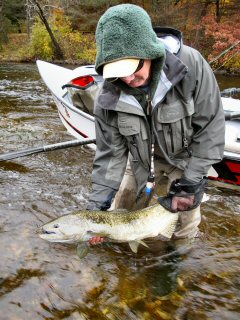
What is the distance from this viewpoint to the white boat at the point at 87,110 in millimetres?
5074

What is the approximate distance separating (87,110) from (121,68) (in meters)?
4.32

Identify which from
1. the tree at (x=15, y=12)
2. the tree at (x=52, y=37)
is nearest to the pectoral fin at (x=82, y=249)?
the tree at (x=52, y=37)

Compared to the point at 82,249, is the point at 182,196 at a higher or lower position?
higher

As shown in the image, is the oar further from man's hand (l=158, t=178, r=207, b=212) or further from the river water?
man's hand (l=158, t=178, r=207, b=212)

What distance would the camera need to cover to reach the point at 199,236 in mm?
4457

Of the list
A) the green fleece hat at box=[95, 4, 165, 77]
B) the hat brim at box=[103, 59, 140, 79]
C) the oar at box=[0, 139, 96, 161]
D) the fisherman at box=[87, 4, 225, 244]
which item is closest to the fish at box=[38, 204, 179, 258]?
the fisherman at box=[87, 4, 225, 244]

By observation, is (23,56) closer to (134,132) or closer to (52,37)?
(52,37)

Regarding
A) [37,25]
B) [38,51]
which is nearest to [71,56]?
[38,51]

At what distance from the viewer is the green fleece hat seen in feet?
7.82

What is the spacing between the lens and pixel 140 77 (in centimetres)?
267

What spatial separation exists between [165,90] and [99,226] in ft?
3.90

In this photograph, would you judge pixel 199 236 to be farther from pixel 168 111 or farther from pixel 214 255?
pixel 168 111

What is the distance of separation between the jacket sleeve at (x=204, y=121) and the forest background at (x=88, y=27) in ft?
46.4

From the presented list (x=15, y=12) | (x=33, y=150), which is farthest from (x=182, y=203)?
(x=15, y=12)
